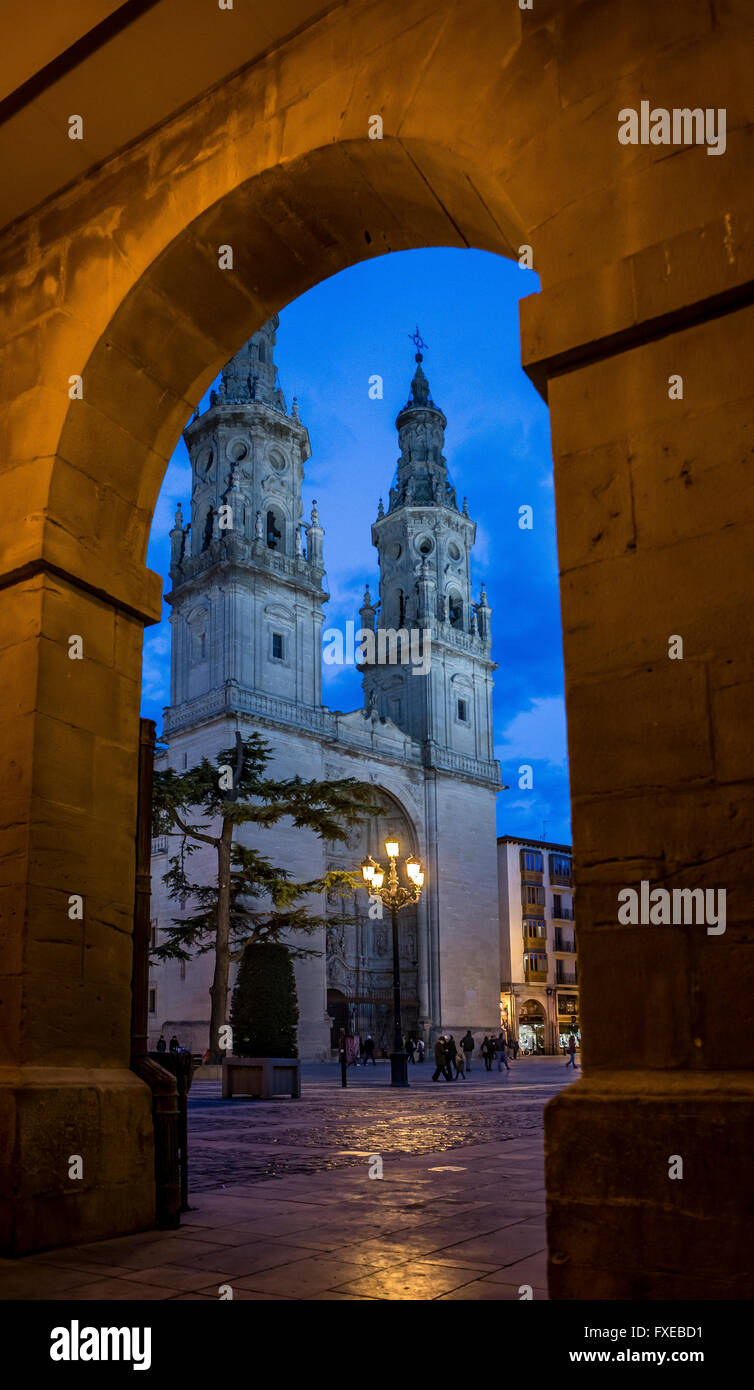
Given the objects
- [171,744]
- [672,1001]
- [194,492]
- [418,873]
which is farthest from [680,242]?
[194,492]

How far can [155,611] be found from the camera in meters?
5.50

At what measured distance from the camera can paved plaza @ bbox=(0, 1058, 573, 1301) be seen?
11.8 feet

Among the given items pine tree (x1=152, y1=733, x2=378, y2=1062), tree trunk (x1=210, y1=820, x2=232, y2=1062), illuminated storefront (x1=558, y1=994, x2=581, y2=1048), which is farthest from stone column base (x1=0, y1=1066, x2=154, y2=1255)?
illuminated storefront (x1=558, y1=994, x2=581, y2=1048)

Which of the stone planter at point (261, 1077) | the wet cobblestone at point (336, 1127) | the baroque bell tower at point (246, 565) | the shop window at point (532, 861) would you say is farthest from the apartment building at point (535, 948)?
the stone planter at point (261, 1077)

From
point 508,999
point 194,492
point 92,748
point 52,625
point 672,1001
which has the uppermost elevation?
point 194,492

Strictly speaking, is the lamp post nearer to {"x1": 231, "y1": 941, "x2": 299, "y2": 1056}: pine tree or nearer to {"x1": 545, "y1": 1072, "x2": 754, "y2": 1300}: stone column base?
{"x1": 231, "y1": 941, "x2": 299, "y2": 1056}: pine tree

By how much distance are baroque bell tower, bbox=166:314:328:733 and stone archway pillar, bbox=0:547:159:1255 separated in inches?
Answer: 1362

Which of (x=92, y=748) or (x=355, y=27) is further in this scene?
(x=92, y=748)

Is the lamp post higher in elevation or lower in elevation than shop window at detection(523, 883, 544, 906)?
lower

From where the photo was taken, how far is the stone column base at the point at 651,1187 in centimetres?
260

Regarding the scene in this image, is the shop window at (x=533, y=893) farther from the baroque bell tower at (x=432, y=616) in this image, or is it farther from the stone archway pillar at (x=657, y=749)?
the stone archway pillar at (x=657, y=749)

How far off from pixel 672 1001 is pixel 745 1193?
47cm

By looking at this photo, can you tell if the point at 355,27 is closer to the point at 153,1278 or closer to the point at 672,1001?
the point at 672,1001

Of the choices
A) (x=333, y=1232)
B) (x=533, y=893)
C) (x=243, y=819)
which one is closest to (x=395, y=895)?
(x=243, y=819)
